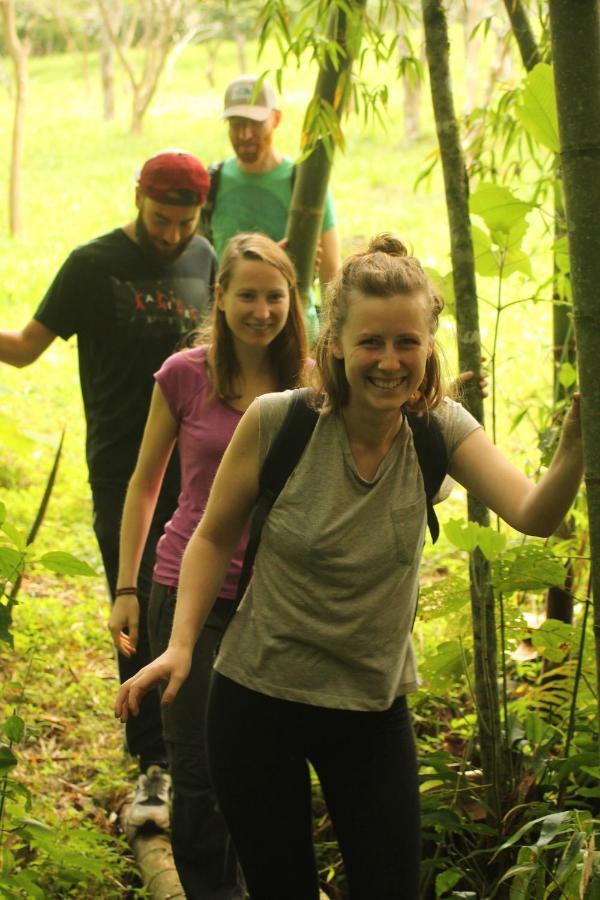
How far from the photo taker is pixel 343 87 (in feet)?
11.4

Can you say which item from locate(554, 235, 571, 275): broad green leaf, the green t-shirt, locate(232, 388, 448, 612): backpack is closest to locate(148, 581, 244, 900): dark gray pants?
locate(232, 388, 448, 612): backpack

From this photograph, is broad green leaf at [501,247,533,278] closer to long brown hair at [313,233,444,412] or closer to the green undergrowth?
long brown hair at [313,233,444,412]

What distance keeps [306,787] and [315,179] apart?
6.66ft

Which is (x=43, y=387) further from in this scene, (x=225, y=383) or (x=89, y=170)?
(x=89, y=170)

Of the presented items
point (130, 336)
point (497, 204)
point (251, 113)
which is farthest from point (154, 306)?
point (497, 204)

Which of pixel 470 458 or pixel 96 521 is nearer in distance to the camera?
pixel 470 458

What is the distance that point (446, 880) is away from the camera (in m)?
2.84

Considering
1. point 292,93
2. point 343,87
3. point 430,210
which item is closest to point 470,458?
point 343,87

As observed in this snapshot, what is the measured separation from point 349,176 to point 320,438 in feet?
71.5

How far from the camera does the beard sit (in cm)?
392

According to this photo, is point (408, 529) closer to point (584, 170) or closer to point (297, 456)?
point (297, 456)

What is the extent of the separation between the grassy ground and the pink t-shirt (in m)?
0.42

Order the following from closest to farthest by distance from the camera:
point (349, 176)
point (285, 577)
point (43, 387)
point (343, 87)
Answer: point (285, 577) < point (343, 87) < point (43, 387) < point (349, 176)

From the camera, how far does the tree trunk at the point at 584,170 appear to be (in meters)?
1.95
